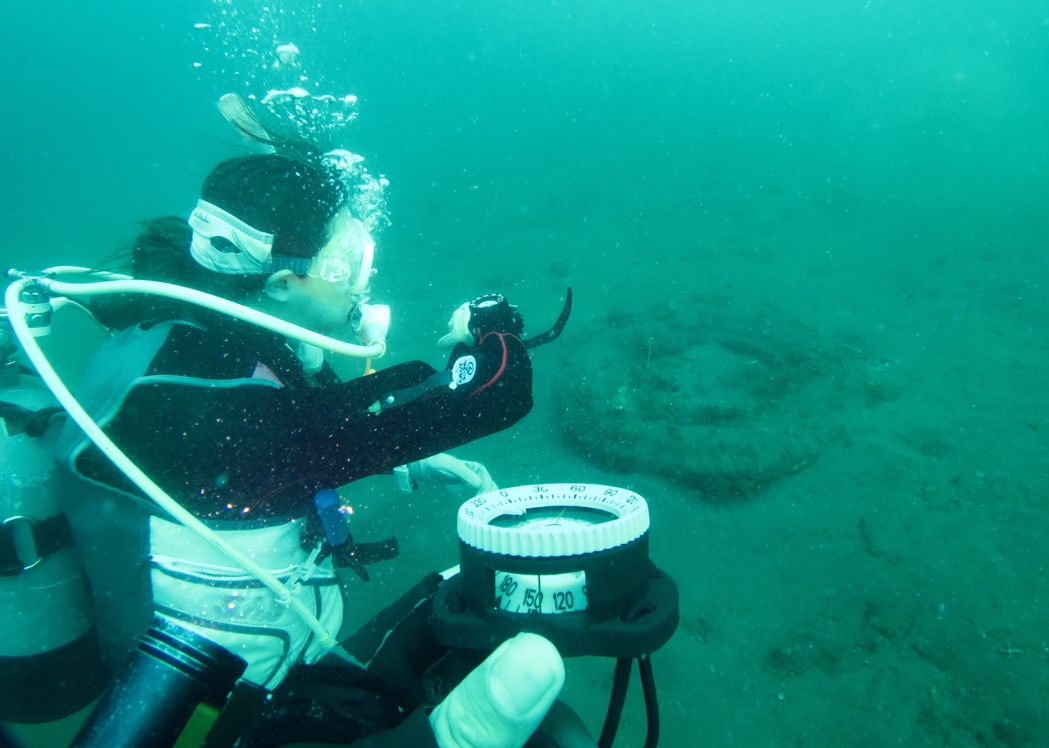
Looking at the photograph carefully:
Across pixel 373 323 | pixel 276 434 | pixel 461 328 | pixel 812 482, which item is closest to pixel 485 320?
pixel 461 328

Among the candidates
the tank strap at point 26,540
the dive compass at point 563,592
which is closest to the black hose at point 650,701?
the dive compass at point 563,592

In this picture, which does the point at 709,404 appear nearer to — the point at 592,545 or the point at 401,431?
the point at 401,431

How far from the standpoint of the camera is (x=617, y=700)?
1.00 m

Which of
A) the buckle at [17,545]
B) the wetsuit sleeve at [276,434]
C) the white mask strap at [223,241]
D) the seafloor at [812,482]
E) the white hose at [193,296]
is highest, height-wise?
the white mask strap at [223,241]

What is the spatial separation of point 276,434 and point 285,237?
0.78m

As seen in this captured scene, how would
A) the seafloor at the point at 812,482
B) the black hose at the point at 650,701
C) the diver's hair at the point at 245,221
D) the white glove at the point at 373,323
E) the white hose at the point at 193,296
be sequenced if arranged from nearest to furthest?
the black hose at the point at 650,701, the white hose at the point at 193,296, the diver's hair at the point at 245,221, the white glove at the point at 373,323, the seafloor at the point at 812,482

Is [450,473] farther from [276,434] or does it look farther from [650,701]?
[650,701]

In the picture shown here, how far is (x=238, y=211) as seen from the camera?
1749 mm

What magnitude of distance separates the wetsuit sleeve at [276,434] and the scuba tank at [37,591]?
37 cm

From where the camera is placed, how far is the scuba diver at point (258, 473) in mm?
1073

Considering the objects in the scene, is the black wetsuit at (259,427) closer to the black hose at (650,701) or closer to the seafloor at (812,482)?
the black hose at (650,701)

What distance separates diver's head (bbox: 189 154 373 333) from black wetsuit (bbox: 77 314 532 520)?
9.4 inches

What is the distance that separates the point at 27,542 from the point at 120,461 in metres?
0.64

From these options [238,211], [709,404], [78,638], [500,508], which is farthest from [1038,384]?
A: [78,638]
